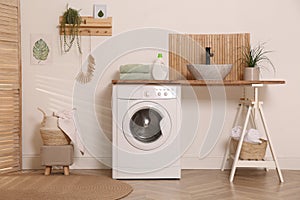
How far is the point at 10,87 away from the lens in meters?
4.36

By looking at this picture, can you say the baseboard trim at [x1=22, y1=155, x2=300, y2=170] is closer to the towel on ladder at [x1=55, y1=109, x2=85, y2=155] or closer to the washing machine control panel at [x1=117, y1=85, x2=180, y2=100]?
the towel on ladder at [x1=55, y1=109, x2=85, y2=155]

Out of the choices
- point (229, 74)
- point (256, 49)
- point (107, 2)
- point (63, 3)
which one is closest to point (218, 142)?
→ point (229, 74)

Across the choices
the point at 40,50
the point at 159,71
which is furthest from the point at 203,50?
the point at 40,50

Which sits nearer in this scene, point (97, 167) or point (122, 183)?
point (122, 183)

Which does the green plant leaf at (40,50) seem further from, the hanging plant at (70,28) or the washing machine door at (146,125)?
the washing machine door at (146,125)

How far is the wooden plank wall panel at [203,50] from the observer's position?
4.50 meters

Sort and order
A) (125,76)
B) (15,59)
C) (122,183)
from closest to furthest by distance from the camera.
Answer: (122,183)
(125,76)
(15,59)

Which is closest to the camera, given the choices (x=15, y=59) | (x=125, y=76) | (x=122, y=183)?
(x=122, y=183)

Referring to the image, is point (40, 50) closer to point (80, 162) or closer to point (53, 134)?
point (53, 134)

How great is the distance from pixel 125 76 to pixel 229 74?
1.04m

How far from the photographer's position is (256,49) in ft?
14.8

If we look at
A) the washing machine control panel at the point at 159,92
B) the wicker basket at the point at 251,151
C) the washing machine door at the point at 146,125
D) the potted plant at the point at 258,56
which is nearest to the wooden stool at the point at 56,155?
the washing machine door at the point at 146,125

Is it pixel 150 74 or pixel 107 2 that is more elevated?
pixel 107 2

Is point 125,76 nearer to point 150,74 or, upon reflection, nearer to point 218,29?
point 150,74
